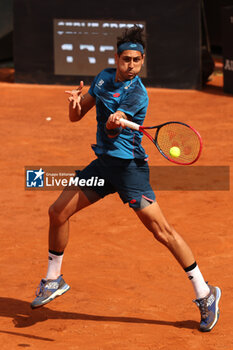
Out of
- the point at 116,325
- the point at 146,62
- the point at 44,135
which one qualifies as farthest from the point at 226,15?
the point at 116,325

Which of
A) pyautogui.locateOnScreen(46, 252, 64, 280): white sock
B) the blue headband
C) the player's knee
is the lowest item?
pyautogui.locateOnScreen(46, 252, 64, 280): white sock

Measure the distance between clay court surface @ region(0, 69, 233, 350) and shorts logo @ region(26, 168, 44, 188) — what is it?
113 millimetres

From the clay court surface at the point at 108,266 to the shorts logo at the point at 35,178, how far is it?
11 cm

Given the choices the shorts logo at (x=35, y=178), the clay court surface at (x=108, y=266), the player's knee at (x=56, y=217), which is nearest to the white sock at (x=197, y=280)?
the clay court surface at (x=108, y=266)

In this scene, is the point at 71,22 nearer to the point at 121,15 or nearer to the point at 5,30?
the point at 121,15

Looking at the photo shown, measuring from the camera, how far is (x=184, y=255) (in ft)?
19.1

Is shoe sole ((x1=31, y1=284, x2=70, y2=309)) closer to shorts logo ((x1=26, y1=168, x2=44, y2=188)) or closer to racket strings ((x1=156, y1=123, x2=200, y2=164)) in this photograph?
racket strings ((x1=156, y1=123, x2=200, y2=164))

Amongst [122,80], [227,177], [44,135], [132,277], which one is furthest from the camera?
[44,135]

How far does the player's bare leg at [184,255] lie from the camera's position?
5.78m

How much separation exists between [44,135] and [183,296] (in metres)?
6.43

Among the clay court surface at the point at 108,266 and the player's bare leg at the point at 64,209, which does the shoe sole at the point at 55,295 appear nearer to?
the clay court surface at the point at 108,266

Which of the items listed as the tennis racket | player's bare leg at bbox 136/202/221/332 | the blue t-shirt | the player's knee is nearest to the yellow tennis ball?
the tennis racket

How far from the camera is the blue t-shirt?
573cm

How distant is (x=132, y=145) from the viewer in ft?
19.2
